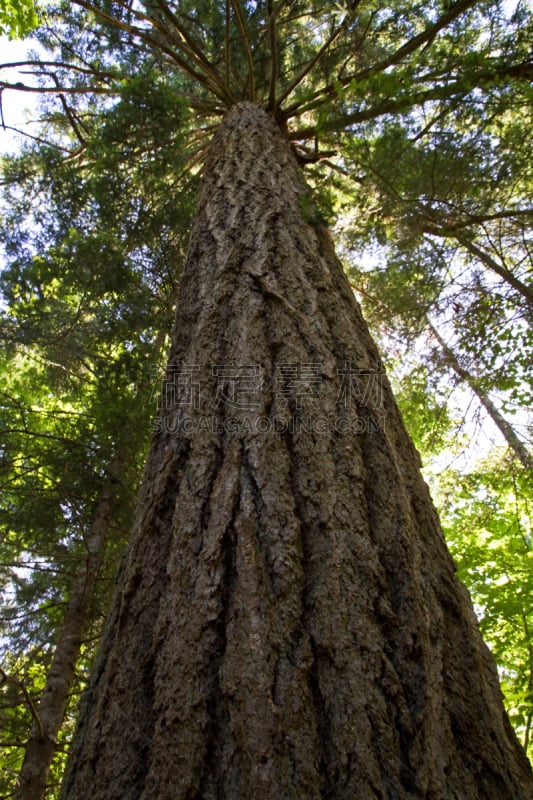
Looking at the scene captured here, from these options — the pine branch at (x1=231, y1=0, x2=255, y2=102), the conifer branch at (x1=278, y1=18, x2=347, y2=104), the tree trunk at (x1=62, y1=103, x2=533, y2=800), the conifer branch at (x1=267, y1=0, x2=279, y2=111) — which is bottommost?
the tree trunk at (x1=62, y1=103, x2=533, y2=800)

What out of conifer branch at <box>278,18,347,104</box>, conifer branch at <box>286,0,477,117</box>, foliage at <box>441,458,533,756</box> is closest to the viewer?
conifer branch at <box>286,0,477,117</box>

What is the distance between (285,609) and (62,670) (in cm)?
332

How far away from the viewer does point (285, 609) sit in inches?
46.1

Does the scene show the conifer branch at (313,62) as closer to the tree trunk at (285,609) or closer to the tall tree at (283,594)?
the tall tree at (283,594)

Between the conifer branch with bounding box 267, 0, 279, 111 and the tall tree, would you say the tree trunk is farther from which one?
the conifer branch with bounding box 267, 0, 279, 111

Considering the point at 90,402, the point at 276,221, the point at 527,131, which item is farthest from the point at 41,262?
the point at 527,131

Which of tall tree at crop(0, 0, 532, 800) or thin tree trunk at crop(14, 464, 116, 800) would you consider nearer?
tall tree at crop(0, 0, 532, 800)

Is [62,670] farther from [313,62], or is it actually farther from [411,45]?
[411,45]

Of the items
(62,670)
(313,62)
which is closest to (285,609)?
(62,670)

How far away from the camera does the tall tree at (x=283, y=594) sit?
1.03 meters

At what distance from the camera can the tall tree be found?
3.36 ft

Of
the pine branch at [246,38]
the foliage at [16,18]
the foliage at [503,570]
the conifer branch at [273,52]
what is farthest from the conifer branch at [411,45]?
the foliage at [503,570]

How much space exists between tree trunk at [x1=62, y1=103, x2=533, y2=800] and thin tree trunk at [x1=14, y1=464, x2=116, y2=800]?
6.99 feet

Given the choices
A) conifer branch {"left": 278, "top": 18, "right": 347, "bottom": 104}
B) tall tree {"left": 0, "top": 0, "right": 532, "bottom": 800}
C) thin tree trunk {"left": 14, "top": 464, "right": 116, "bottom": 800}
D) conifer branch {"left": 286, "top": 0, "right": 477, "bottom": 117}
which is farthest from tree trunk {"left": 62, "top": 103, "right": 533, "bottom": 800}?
conifer branch {"left": 278, "top": 18, "right": 347, "bottom": 104}
